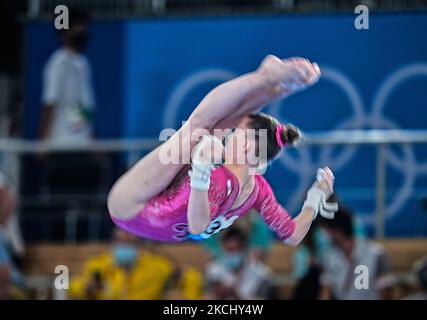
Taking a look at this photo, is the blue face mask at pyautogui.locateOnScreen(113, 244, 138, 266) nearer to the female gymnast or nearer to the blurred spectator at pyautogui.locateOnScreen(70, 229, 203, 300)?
the blurred spectator at pyautogui.locateOnScreen(70, 229, 203, 300)

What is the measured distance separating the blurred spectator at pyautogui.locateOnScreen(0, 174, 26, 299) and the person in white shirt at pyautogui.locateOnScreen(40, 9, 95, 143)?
0.73 meters

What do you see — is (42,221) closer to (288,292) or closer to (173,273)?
(173,273)

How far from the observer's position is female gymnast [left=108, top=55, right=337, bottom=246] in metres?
4.58

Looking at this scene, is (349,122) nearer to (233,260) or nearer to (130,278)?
(233,260)

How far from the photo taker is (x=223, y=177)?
485cm

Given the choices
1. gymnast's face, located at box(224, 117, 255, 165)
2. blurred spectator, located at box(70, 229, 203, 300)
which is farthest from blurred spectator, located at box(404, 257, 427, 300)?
gymnast's face, located at box(224, 117, 255, 165)

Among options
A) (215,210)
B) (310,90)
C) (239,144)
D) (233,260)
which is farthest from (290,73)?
(310,90)

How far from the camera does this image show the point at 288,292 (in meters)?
6.81

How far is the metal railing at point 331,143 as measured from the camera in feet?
22.5

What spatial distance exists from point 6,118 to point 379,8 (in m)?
3.17

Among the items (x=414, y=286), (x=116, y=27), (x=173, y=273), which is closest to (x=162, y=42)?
(x=116, y=27)

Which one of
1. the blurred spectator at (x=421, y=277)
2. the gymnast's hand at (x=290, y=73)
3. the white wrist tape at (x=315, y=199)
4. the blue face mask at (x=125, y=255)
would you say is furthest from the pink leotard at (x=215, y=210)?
the blue face mask at (x=125, y=255)

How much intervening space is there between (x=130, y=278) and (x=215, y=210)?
2103 millimetres

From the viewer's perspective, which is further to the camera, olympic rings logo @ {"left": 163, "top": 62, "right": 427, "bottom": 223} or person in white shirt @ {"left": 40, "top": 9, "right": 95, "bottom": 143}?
person in white shirt @ {"left": 40, "top": 9, "right": 95, "bottom": 143}
